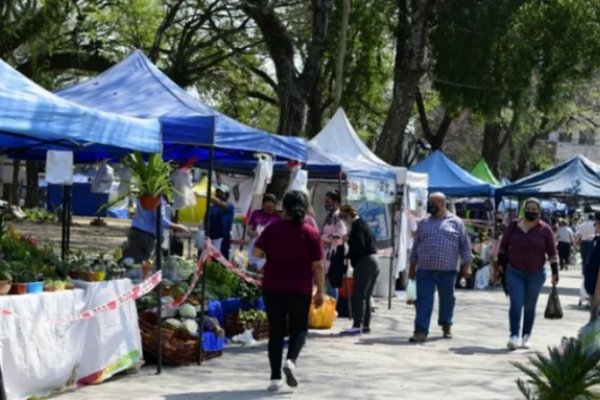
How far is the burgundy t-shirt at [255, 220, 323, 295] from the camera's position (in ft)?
33.3

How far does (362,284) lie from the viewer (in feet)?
48.4

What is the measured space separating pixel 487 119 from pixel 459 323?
16346 mm

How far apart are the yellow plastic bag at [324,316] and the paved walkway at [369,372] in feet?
0.64

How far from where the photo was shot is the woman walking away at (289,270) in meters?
10.2

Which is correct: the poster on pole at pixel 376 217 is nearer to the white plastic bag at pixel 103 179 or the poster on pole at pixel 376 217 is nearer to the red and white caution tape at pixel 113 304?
the white plastic bag at pixel 103 179

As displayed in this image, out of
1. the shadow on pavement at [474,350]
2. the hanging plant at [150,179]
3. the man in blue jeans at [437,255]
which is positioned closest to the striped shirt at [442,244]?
the man in blue jeans at [437,255]

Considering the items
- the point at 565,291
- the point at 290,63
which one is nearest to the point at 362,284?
the point at 290,63

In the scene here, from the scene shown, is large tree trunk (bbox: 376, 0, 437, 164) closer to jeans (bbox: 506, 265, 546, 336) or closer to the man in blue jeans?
the man in blue jeans

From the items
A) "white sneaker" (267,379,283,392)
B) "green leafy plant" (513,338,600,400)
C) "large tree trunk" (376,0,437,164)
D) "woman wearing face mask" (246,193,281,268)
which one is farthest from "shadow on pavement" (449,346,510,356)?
"large tree trunk" (376,0,437,164)

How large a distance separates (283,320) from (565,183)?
1796cm

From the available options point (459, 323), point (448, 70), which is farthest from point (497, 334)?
point (448, 70)

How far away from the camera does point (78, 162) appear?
55.7ft

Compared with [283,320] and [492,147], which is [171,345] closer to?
[283,320]

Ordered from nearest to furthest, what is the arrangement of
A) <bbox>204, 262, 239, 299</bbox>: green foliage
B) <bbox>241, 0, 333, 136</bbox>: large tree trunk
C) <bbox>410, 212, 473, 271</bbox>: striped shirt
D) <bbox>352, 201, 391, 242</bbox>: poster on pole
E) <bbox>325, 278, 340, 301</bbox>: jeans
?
<bbox>204, 262, 239, 299</bbox>: green foliage, <bbox>410, 212, 473, 271</bbox>: striped shirt, <bbox>325, 278, 340, 301</bbox>: jeans, <bbox>352, 201, 391, 242</bbox>: poster on pole, <bbox>241, 0, 333, 136</bbox>: large tree trunk
